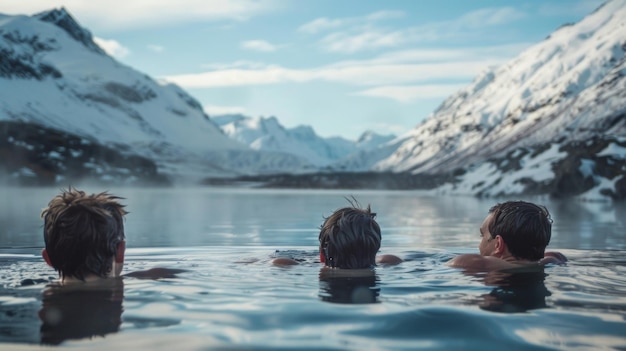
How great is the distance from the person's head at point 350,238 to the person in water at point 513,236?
1529 millimetres

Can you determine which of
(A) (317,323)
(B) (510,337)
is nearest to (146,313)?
(A) (317,323)

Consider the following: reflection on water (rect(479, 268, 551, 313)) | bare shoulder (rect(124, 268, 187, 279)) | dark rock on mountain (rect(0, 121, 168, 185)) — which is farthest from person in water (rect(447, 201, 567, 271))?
dark rock on mountain (rect(0, 121, 168, 185))

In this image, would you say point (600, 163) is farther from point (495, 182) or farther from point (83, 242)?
point (83, 242)

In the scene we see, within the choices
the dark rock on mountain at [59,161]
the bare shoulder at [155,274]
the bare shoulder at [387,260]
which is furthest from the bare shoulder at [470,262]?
the dark rock on mountain at [59,161]

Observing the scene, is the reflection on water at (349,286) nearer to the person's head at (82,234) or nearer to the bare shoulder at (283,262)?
the bare shoulder at (283,262)

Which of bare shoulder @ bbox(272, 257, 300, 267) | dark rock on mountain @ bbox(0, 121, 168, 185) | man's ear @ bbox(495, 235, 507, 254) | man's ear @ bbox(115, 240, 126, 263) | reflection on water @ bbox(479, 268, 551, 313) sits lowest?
reflection on water @ bbox(479, 268, 551, 313)

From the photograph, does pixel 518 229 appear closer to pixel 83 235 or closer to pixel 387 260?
pixel 387 260

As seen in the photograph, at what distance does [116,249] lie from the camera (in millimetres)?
6121

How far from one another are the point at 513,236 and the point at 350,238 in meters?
2.08

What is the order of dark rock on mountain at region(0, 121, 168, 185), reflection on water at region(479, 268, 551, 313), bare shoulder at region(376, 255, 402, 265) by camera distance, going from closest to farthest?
1. reflection on water at region(479, 268, 551, 313)
2. bare shoulder at region(376, 255, 402, 265)
3. dark rock on mountain at region(0, 121, 168, 185)

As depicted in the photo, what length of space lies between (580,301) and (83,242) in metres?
4.42

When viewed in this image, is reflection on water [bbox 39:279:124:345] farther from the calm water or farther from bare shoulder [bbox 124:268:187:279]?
bare shoulder [bbox 124:268:187:279]

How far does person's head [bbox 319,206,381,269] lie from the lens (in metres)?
7.27

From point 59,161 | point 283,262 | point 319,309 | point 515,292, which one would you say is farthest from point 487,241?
point 59,161
